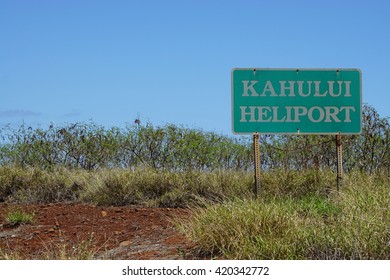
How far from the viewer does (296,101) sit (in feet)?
34.5

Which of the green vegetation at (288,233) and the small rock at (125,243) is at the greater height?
the green vegetation at (288,233)

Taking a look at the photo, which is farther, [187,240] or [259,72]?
[259,72]

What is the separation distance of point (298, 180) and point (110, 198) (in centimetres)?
351

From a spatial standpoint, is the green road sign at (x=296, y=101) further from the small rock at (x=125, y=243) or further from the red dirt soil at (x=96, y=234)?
the small rock at (x=125, y=243)

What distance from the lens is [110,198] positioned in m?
12.0

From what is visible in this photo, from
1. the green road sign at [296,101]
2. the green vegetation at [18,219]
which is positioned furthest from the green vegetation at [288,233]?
the green vegetation at [18,219]

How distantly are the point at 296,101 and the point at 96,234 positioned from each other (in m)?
4.09

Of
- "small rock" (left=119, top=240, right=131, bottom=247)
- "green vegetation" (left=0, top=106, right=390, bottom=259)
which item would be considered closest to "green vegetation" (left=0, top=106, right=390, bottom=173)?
"green vegetation" (left=0, top=106, right=390, bottom=259)

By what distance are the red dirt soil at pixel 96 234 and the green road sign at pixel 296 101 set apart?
76.8 inches

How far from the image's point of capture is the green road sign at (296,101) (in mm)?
10320

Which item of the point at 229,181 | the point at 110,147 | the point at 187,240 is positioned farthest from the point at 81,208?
the point at 110,147

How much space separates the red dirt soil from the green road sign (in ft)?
6.40

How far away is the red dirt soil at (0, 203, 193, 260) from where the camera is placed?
6.86m

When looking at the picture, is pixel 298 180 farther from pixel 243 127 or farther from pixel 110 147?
pixel 110 147
